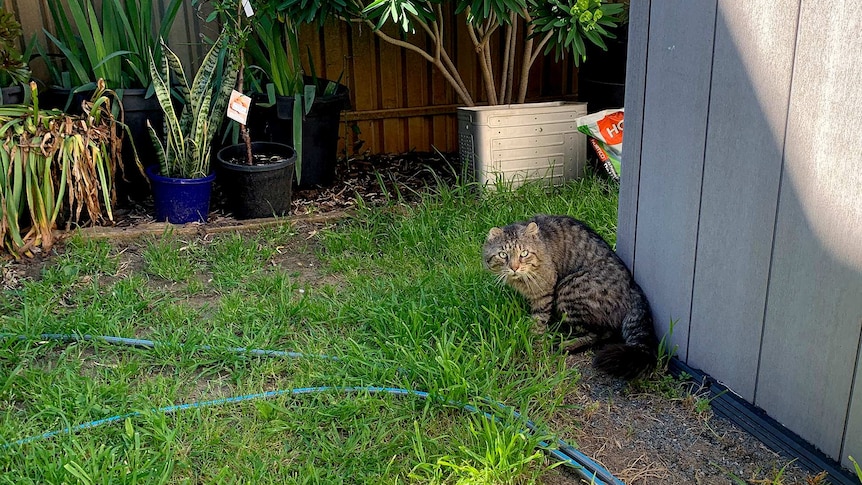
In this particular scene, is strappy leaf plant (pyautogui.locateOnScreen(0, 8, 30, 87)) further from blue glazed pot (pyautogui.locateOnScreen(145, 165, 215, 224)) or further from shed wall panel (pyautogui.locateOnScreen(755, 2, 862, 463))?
shed wall panel (pyautogui.locateOnScreen(755, 2, 862, 463))

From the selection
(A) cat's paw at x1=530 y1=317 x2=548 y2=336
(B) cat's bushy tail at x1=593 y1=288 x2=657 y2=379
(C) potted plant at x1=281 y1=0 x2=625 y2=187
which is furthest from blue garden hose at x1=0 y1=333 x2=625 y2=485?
(C) potted plant at x1=281 y1=0 x2=625 y2=187

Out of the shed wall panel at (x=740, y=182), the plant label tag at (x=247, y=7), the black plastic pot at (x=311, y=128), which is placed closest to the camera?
the shed wall panel at (x=740, y=182)

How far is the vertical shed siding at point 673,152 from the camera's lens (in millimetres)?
2350

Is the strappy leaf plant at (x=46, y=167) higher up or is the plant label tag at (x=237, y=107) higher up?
the plant label tag at (x=237, y=107)

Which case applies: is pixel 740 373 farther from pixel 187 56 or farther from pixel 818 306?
pixel 187 56

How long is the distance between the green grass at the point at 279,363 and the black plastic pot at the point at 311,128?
905 millimetres

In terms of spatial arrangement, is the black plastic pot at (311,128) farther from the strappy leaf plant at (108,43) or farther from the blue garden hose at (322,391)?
the blue garden hose at (322,391)

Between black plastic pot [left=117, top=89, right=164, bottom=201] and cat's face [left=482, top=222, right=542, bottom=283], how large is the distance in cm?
238

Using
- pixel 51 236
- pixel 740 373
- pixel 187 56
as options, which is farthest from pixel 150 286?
pixel 740 373

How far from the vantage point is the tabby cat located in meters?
2.73

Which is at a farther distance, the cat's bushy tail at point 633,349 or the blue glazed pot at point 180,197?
the blue glazed pot at point 180,197

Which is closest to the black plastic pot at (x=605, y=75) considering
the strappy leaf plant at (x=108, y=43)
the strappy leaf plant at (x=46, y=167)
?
the strappy leaf plant at (x=108, y=43)

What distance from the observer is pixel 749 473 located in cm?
211

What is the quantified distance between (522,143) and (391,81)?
1325 millimetres
